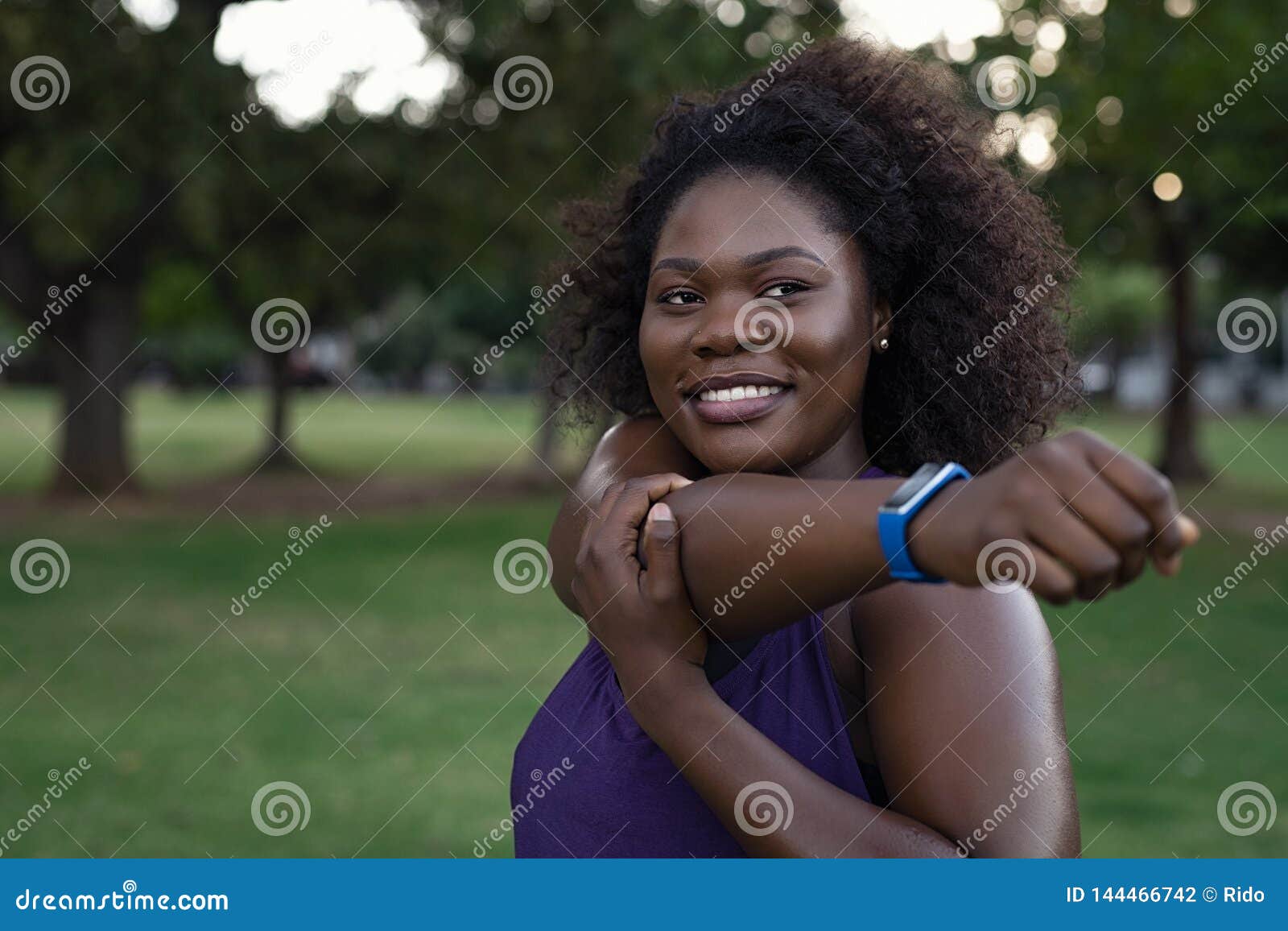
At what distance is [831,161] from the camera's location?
1.89 m

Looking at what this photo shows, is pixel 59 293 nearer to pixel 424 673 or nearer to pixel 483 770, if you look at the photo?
pixel 424 673

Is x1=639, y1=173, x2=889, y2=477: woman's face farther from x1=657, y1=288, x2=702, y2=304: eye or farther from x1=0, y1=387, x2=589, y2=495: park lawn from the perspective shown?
x1=0, y1=387, x2=589, y2=495: park lawn

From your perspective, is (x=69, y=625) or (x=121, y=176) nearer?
(x=69, y=625)

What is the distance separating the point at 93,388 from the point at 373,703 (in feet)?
37.4

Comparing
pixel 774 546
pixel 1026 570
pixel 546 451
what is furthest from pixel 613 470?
pixel 546 451

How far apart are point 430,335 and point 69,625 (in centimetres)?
4371

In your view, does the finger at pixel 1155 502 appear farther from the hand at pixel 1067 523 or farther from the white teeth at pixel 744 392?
the white teeth at pixel 744 392

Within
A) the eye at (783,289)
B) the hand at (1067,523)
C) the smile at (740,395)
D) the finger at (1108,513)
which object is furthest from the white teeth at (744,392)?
the finger at (1108,513)

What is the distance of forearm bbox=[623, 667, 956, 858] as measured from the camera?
155 cm

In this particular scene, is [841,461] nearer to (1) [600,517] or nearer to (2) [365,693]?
(1) [600,517]

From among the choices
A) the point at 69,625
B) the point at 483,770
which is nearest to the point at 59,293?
the point at 69,625

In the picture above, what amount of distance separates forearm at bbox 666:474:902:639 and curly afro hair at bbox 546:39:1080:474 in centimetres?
48

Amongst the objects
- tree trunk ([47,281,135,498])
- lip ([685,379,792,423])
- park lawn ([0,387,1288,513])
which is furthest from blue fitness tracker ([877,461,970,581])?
tree trunk ([47,281,135,498])

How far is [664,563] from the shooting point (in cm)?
159
